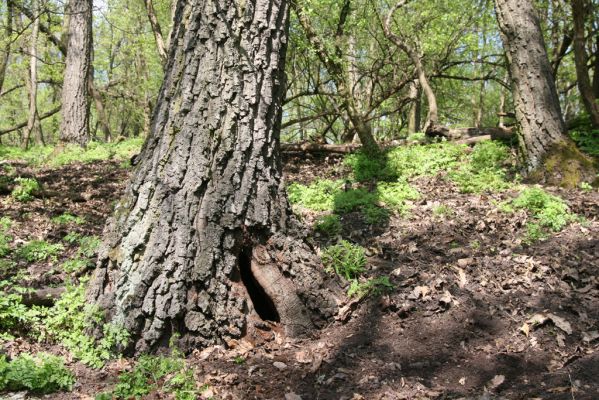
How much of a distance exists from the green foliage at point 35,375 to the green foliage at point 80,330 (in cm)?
23

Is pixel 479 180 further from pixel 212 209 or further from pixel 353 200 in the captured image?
pixel 212 209

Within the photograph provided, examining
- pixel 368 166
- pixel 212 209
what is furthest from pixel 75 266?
pixel 368 166

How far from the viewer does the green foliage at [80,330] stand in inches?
129

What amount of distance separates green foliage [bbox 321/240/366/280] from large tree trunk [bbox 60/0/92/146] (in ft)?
30.8

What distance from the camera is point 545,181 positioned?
254 inches

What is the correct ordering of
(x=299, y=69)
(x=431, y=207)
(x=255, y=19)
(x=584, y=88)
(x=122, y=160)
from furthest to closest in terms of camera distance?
(x=299, y=69), (x=122, y=160), (x=584, y=88), (x=431, y=207), (x=255, y=19)

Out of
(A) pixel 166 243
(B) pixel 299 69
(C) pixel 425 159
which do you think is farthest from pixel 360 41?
(A) pixel 166 243

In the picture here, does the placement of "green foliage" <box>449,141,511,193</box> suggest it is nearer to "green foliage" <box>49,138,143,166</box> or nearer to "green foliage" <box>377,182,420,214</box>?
"green foliage" <box>377,182,420,214</box>

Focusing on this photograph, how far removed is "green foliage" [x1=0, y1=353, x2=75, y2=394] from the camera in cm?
283

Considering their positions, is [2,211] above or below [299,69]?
below

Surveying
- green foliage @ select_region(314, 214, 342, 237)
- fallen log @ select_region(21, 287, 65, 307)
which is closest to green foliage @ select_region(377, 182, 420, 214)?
green foliage @ select_region(314, 214, 342, 237)

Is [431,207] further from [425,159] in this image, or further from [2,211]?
[2,211]

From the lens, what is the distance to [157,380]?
304 centimetres

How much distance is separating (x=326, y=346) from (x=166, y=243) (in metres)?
1.49
